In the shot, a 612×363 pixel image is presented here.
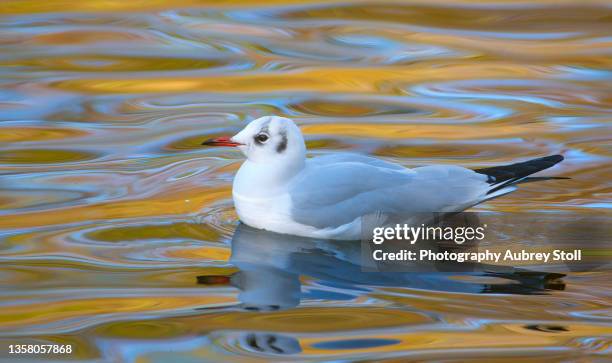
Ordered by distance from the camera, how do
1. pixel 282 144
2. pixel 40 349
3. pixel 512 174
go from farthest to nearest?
pixel 512 174
pixel 282 144
pixel 40 349

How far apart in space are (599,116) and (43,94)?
3.59 meters

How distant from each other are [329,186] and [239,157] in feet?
5.14

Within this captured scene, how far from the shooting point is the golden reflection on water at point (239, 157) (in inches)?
171

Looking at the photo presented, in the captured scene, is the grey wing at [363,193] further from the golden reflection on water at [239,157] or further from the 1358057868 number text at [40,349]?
the 1358057868 number text at [40,349]

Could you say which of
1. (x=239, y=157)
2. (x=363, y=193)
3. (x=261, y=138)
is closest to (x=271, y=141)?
(x=261, y=138)

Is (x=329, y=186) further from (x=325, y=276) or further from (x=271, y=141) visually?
(x=325, y=276)

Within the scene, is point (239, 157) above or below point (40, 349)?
above

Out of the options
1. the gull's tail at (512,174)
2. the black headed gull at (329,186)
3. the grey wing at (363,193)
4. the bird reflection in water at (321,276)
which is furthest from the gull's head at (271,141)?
the gull's tail at (512,174)

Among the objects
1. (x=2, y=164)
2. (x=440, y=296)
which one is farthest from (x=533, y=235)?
(x=2, y=164)

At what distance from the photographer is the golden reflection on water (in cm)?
434

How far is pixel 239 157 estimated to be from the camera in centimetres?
669

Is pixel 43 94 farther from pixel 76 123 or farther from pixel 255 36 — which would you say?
pixel 255 36

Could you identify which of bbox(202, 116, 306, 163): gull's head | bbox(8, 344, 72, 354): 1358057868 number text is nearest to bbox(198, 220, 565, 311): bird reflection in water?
bbox(202, 116, 306, 163): gull's head

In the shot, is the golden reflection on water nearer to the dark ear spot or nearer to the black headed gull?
the black headed gull
